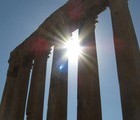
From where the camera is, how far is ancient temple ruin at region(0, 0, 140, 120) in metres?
13.5

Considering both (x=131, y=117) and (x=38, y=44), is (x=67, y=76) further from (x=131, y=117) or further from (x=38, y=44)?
(x=131, y=117)

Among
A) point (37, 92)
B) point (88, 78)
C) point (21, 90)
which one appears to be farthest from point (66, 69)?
point (21, 90)

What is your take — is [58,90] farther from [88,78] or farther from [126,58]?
[126,58]

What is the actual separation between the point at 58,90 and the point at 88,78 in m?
2.77

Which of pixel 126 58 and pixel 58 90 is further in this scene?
pixel 58 90

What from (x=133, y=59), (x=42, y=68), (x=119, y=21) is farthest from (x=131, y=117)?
(x=42, y=68)

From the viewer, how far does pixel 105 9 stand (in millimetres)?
18812

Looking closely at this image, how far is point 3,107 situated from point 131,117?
13.7 meters

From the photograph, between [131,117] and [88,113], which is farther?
[88,113]

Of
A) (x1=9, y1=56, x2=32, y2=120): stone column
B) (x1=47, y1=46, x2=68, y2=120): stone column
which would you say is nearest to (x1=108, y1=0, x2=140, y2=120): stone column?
(x1=47, y1=46, x2=68, y2=120): stone column

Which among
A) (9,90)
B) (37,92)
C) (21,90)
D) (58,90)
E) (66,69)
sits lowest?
(58,90)

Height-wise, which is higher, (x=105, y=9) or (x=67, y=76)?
(x=105, y=9)

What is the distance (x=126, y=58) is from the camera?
1378 centimetres

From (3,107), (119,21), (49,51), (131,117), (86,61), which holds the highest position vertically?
(49,51)
